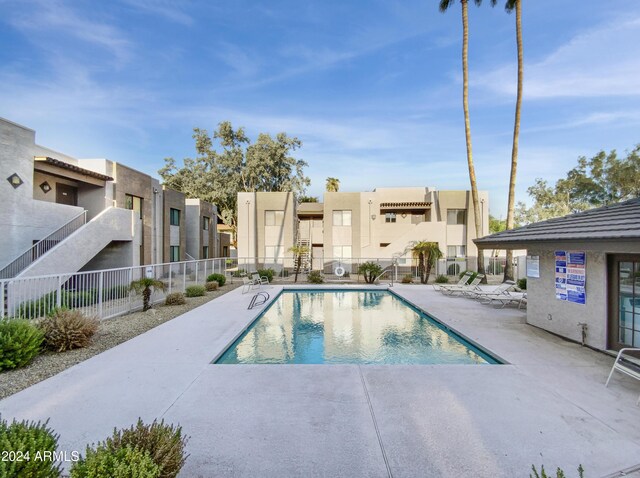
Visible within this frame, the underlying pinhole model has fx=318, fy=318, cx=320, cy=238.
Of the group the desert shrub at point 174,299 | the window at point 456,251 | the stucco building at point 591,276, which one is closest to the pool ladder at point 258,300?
the desert shrub at point 174,299

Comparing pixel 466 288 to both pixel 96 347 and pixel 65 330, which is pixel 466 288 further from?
pixel 65 330

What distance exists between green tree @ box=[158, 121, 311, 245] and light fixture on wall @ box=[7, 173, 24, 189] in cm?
2564

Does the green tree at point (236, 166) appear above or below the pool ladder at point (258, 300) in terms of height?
above

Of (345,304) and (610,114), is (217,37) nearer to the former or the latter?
(345,304)

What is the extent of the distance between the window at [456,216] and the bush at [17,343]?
1016 inches

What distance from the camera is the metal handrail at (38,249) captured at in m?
11.8

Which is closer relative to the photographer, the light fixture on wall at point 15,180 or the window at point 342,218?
the light fixture on wall at point 15,180

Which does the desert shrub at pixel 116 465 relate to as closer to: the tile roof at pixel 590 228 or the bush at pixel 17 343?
the bush at pixel 17 343

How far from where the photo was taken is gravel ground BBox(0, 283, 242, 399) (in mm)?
5122

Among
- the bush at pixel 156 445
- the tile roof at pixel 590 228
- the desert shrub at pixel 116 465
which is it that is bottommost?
the bush at pixel 156 445

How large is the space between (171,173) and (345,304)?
3646 centimetres

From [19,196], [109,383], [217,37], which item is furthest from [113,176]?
[109,383]

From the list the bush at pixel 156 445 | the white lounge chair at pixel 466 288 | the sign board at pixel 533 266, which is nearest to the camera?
the bush at pixel 156 445

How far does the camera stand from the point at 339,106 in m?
28.3
